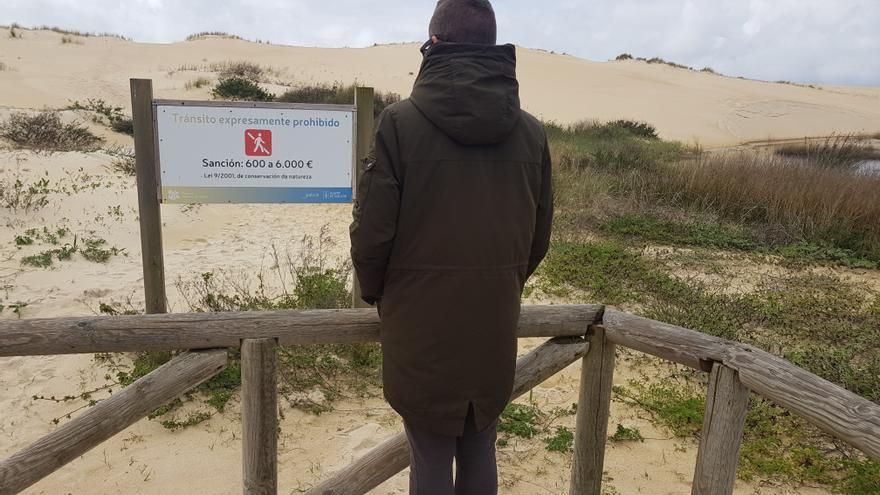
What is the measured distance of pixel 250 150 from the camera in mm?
3588

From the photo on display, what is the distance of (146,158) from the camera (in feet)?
11.6

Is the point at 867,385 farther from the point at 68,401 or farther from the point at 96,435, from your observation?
the point at 68,401

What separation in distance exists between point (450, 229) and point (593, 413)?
1.57m

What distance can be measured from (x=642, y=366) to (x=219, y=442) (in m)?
3.32

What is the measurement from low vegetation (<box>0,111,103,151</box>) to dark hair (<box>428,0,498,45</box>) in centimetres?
1197

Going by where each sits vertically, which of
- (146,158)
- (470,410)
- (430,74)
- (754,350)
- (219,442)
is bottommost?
(219,442)

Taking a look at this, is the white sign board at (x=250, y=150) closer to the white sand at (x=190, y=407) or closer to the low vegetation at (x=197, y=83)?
the white sand at (x=190, y=407)

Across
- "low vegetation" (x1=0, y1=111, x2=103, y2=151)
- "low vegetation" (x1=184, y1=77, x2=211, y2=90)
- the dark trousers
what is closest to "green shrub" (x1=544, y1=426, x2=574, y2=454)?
the dark trousers

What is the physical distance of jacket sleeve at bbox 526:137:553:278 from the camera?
6.85 ft

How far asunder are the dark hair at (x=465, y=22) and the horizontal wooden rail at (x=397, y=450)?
150cm

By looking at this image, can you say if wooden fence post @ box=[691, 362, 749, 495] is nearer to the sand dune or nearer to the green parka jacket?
the green parka jacket

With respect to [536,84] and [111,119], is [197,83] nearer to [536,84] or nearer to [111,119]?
[111,119]

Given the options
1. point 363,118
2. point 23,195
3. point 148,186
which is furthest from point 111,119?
point 363,118

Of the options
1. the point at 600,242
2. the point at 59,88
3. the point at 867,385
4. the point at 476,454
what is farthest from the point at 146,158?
the point at 59,88
